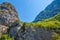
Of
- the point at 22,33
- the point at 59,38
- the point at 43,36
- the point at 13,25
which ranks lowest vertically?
the point at 59,38

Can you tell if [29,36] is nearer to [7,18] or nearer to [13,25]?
[13,25]

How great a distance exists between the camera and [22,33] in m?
160

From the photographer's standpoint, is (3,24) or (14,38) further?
(3,24)

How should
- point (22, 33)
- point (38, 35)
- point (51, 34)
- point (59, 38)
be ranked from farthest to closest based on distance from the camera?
point (22, 33), point (38, 35), point (51, 34), point (59, 38)

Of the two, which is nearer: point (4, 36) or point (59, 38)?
point (59, 38)

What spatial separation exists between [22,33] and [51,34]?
113ft

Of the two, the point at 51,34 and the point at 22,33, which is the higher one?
the point at 22,33

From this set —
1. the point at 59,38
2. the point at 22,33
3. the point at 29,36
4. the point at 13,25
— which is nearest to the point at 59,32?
the point at 59,38

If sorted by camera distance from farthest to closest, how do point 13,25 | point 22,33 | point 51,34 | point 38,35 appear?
point 13,25 < point 22,33 < point 38,35 < point 51,34

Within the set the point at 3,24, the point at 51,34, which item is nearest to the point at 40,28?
the point at 51,34

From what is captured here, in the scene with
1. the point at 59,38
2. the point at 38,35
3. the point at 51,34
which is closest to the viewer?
the point at 59,38

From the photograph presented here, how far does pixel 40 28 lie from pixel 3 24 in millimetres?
58941

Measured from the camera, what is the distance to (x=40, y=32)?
5655 inches

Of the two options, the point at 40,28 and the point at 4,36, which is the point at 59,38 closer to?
the point at 40,28
